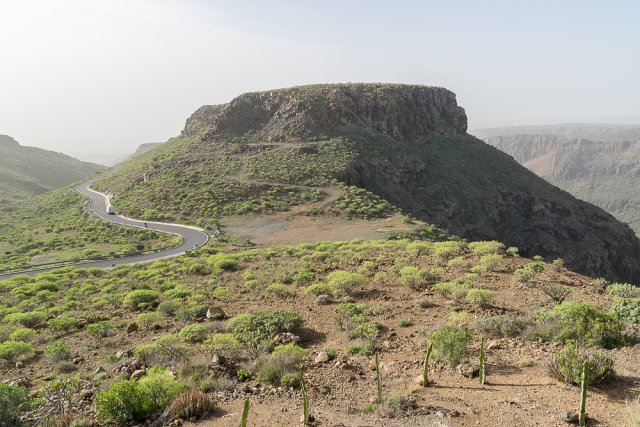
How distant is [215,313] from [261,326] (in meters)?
3.23

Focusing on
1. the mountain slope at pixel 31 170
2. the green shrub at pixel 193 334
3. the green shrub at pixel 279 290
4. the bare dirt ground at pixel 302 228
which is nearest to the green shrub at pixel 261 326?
the green shrub at pixel 193 334

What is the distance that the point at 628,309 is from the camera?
1220 centimetres

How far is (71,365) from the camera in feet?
42.6

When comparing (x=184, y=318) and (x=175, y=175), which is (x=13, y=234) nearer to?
(x=175, y=175)

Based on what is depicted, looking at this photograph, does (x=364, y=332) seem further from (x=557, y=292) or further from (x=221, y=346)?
(x=557, y=292)

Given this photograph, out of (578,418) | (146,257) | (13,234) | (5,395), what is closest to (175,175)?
(13,234)

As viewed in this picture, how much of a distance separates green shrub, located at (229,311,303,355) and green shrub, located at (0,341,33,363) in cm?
711

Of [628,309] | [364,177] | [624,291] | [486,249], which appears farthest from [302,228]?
[628,309]

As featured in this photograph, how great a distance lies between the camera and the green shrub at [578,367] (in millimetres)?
8344

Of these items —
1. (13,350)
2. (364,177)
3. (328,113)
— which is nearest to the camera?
(13,350)

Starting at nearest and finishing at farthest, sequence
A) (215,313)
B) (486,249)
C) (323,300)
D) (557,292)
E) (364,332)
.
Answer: (364,332), (557,292), (215,313), (323,300), (486,249)

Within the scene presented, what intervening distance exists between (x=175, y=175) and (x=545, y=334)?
62.0 metres

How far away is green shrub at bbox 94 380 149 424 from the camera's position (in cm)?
851

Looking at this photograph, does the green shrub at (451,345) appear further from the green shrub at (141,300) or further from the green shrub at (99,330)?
the green shrub at (141,300)
